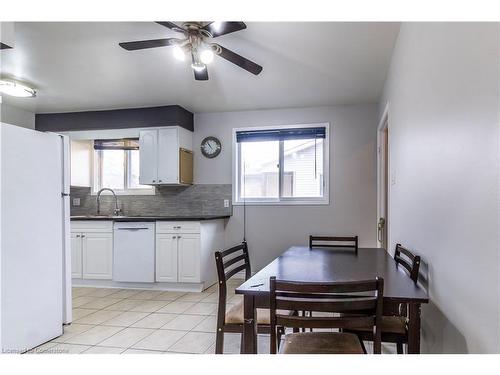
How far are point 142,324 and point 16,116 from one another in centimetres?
363

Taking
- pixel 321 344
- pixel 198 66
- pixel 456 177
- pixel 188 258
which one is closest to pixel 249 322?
pixel 321 344

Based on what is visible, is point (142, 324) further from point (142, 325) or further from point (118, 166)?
point (118, 166)

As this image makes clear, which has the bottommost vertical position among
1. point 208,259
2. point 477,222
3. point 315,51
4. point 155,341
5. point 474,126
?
point 155,341

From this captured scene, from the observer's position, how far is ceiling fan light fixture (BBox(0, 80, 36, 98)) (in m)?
3.71

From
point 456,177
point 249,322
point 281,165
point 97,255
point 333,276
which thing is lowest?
point 97,255

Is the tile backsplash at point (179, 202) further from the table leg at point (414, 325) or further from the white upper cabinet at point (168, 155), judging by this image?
the table leg at point (414, 325)

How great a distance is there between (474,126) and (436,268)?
77cm

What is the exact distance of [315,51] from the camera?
2.99 metres

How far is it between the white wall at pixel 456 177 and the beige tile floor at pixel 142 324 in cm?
143

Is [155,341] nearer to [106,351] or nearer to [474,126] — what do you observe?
[106,351]

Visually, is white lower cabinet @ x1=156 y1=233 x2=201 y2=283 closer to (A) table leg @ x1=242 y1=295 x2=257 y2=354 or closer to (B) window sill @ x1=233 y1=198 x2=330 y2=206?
(B) window sill @ x1=233 y1=198 x2=330 y2=206

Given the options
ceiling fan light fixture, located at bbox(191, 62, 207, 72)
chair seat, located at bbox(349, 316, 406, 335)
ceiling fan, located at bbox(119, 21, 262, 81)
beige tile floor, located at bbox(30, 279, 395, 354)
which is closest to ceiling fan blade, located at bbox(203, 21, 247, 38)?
ceiling fan, located at bbox(119, 21, 262, 81)

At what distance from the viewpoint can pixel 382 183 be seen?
421cm
